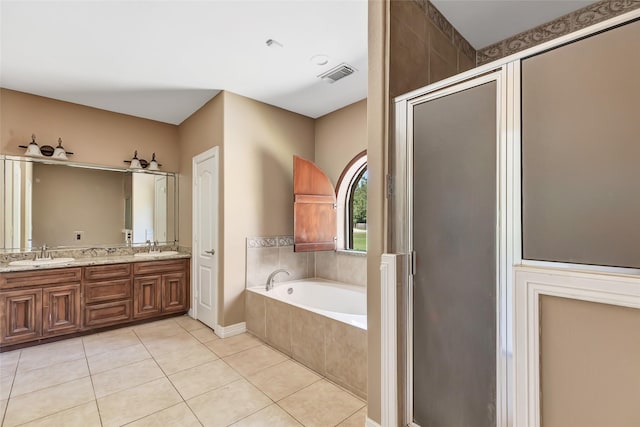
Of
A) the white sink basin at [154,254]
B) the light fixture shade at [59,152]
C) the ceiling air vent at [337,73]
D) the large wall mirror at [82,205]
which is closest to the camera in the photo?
the ceiling air vent at [337,73]

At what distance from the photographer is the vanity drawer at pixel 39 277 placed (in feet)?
9.13

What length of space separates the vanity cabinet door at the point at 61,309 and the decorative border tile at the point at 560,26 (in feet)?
15.1

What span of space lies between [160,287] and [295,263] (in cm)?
175

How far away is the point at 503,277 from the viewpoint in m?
1.25

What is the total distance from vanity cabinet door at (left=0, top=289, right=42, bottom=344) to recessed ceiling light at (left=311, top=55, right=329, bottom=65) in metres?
3.55

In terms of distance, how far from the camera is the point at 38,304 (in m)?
2.94

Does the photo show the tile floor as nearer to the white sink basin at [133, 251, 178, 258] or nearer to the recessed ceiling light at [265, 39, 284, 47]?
the white sink basin at [133, 251, 178, 258]

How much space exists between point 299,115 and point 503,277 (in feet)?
10.7

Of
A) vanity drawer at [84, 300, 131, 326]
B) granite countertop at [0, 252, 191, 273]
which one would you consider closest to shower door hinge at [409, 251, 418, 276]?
granite countertop at [0, 252, 191, 273]

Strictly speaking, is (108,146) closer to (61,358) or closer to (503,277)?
(61,358)

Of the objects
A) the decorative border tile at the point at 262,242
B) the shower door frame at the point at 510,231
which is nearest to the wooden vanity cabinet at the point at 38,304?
the decorative border tile at the point at 262,242

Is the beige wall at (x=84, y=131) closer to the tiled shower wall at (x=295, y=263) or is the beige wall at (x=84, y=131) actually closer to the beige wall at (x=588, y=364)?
the tiled shower wall at (x=295, y=263)

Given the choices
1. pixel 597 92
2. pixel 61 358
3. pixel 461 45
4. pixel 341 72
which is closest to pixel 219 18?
pixel 341 72

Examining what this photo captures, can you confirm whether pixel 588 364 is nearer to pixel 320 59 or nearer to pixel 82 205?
pixel 320 59
